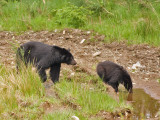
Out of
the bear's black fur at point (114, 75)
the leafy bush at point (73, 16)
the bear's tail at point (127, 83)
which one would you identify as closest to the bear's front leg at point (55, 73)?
the bear's black fur at point (114, 75)

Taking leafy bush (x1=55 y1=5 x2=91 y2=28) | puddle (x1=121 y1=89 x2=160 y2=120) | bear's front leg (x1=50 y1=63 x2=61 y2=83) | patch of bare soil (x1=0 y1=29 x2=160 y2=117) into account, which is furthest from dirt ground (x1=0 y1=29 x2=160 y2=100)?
bear's front leg (x1=50 y1=63 x2=61 y2=83)

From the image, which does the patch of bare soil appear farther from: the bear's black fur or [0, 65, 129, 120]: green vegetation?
[0, 65, 129, 120]: green vegetation

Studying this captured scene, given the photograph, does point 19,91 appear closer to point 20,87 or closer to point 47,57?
point 20,87

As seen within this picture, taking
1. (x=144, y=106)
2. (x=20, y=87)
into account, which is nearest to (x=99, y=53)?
(x=144, y=106)

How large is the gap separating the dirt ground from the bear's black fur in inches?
15.3

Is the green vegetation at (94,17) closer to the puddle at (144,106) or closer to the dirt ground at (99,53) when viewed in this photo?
the dirt ground at (99,53)

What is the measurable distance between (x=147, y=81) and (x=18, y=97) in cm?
358

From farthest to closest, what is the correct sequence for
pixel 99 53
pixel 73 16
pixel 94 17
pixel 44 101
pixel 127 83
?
pixel 94 17 → pixel 73 16 → pixel 99 53 → pixel 127 83 → pixel 44 101

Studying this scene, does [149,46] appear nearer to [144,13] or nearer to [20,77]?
[144,13]

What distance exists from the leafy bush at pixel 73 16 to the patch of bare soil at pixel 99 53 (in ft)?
1.72

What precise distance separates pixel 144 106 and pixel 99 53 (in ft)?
11.6

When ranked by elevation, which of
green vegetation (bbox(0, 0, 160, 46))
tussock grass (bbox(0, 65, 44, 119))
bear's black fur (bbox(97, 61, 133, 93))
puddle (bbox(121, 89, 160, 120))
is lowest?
puddle (bbox(121, 89, 160, 120))

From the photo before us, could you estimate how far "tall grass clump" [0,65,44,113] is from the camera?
230 inches

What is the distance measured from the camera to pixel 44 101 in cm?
595
